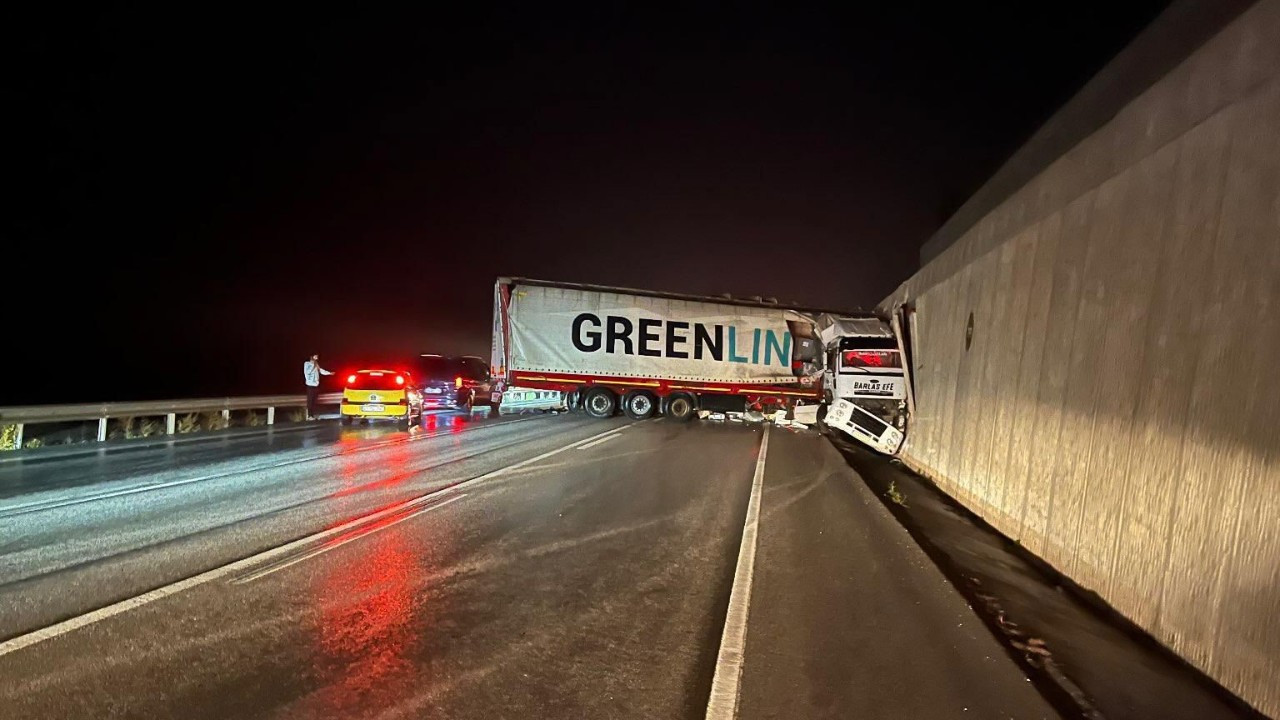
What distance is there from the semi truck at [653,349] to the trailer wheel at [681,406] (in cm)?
3

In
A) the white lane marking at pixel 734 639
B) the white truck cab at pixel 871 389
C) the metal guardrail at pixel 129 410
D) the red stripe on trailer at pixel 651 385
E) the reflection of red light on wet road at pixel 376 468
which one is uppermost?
the white truck cab at pixel 871 389

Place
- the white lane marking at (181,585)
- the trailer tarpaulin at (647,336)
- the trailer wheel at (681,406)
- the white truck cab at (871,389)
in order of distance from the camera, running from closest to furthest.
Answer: the white lane marking at (181,585)
the white truck cab at (871,389)
the trailer tarpaulin at (647,336)
the trailer wheel at (681,406)

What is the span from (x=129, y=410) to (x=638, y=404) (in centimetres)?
1403

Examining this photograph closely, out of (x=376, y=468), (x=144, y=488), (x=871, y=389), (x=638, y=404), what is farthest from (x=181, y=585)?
(x=638, y=404)

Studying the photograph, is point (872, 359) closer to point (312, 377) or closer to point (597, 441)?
point (597, 441)

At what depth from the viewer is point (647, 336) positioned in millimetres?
25641

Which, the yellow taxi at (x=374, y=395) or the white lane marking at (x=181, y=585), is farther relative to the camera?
the yellow taxi at (x=374, y=395)

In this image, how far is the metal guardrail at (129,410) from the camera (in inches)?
622

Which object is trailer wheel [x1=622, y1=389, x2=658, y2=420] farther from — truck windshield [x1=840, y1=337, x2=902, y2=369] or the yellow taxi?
truck windshield [x1=840, y1=337, x2=902, y2=369]

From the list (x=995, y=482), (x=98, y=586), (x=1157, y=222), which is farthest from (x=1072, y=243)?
(x=98, y=586)

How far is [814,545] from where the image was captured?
8.09 m

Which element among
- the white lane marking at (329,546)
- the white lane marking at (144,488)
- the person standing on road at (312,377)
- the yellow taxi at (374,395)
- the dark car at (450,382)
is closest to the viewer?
the white lane marking at (329,546)

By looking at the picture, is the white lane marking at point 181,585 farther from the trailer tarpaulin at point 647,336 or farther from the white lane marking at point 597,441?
the trailer tarpaulin at point 647,336

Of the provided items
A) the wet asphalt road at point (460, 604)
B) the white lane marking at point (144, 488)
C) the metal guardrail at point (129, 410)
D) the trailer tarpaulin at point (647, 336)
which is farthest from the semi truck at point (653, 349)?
the wet asphalt road at point (460, 604)
